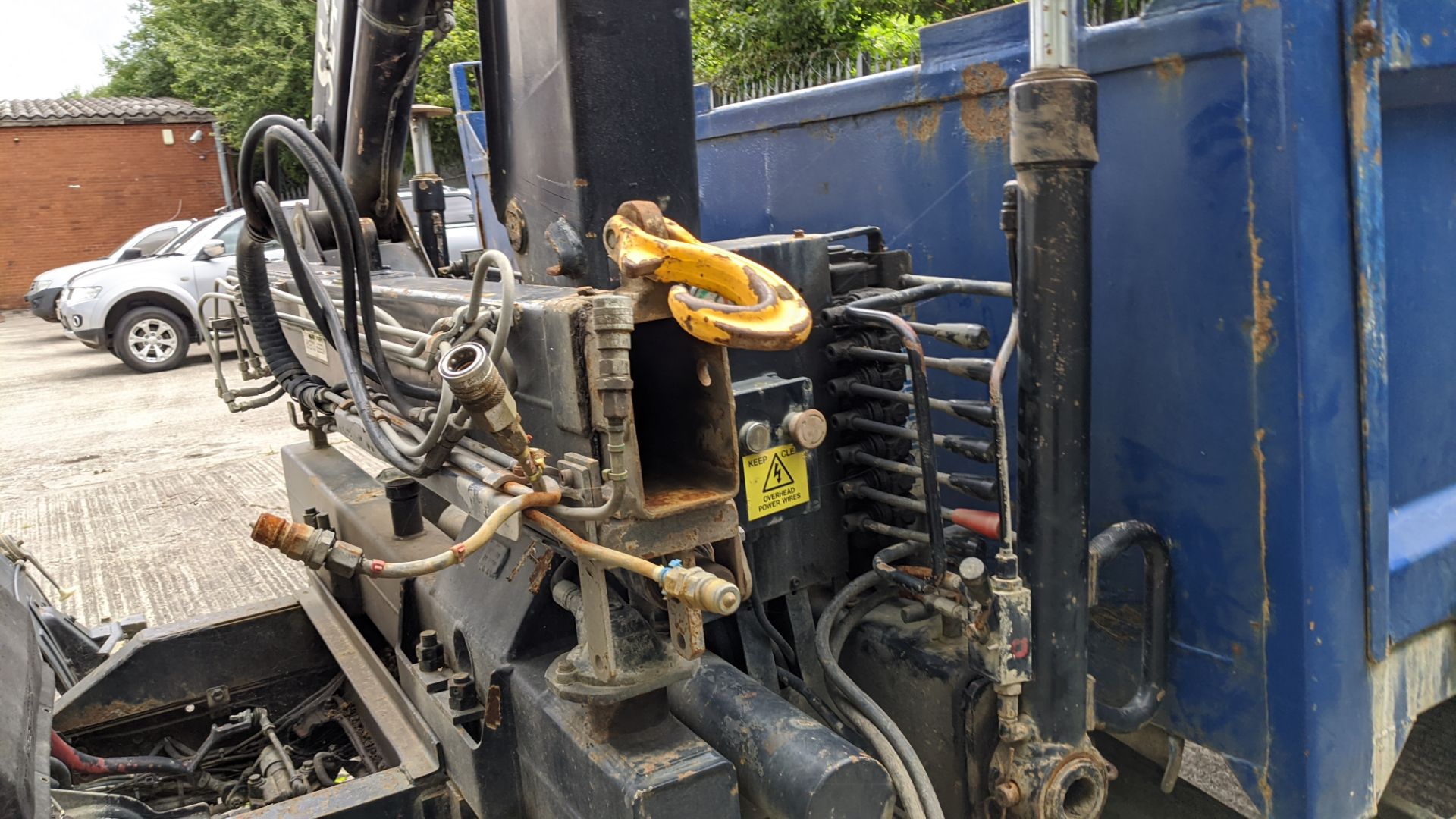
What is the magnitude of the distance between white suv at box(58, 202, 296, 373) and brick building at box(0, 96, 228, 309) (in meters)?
11.6

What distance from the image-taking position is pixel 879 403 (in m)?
1.93

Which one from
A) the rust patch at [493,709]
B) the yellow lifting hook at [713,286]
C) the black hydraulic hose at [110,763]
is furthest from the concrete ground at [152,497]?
the black hydraulic hose at [110,763]

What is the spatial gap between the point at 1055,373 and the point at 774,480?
48cm

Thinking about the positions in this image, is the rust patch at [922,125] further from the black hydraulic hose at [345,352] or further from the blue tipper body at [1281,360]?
the black hydraulic hose at [345,352]

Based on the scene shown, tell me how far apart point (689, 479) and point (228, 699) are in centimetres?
197

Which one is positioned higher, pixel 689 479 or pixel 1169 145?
pixel 1169 145

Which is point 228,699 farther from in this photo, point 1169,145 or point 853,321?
point 1169,145

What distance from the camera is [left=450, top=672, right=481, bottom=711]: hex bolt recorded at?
6.37 feet

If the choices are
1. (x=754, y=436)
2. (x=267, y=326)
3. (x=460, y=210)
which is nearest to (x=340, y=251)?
(x=754, y=436)

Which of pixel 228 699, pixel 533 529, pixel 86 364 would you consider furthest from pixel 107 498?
pixel 86 364

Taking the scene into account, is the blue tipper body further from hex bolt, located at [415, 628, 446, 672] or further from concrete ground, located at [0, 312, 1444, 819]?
hex bolt, located at [415, 628, 446, 672]

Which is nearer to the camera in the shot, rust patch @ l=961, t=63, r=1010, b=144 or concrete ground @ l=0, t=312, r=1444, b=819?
rust patch @ l=961, t=63, r=1010, b=144

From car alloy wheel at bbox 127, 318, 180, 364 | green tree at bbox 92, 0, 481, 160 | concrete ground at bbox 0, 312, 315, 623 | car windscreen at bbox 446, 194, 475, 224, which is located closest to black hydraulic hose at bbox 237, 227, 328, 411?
concrete ground at bbox 0, 312, 315, 623

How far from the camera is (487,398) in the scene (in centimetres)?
131
